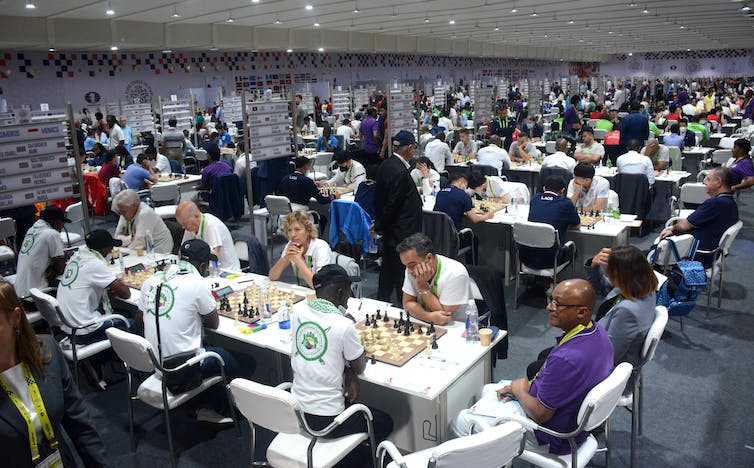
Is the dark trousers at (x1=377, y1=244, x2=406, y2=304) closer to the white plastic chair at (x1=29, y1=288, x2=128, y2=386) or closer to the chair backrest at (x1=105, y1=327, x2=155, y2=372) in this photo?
the white plastic chair at (x1=29, y1=288, x2=128, y2=386)

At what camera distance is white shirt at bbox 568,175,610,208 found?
22.1 feet

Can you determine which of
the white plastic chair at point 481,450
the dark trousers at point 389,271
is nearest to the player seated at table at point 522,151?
the dark trousers at point 389,271

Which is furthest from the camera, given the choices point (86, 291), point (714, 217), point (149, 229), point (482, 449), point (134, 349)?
point (149, 229)

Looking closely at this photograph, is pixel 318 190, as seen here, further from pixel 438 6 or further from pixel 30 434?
pixel 30 434

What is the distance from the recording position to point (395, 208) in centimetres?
559

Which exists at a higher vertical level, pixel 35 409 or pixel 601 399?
pixel 35 409

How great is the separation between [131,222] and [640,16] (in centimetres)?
1210

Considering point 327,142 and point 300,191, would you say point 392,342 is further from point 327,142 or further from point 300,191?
point 327,142

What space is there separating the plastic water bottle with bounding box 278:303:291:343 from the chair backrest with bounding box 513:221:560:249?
2604 millimetres

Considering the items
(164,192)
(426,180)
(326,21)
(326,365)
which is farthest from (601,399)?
(326,21)

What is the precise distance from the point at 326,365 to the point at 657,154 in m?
7.69

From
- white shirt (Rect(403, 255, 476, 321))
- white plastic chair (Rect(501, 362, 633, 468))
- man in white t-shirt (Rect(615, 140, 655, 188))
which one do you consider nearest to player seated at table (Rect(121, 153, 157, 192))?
white shirt (Rect(403, 255, 476, 321))

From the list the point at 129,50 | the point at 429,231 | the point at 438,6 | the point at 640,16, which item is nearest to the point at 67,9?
the point at 129,50

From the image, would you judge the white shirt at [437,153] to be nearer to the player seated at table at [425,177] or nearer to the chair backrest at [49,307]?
the player seated at table at [425,177]
